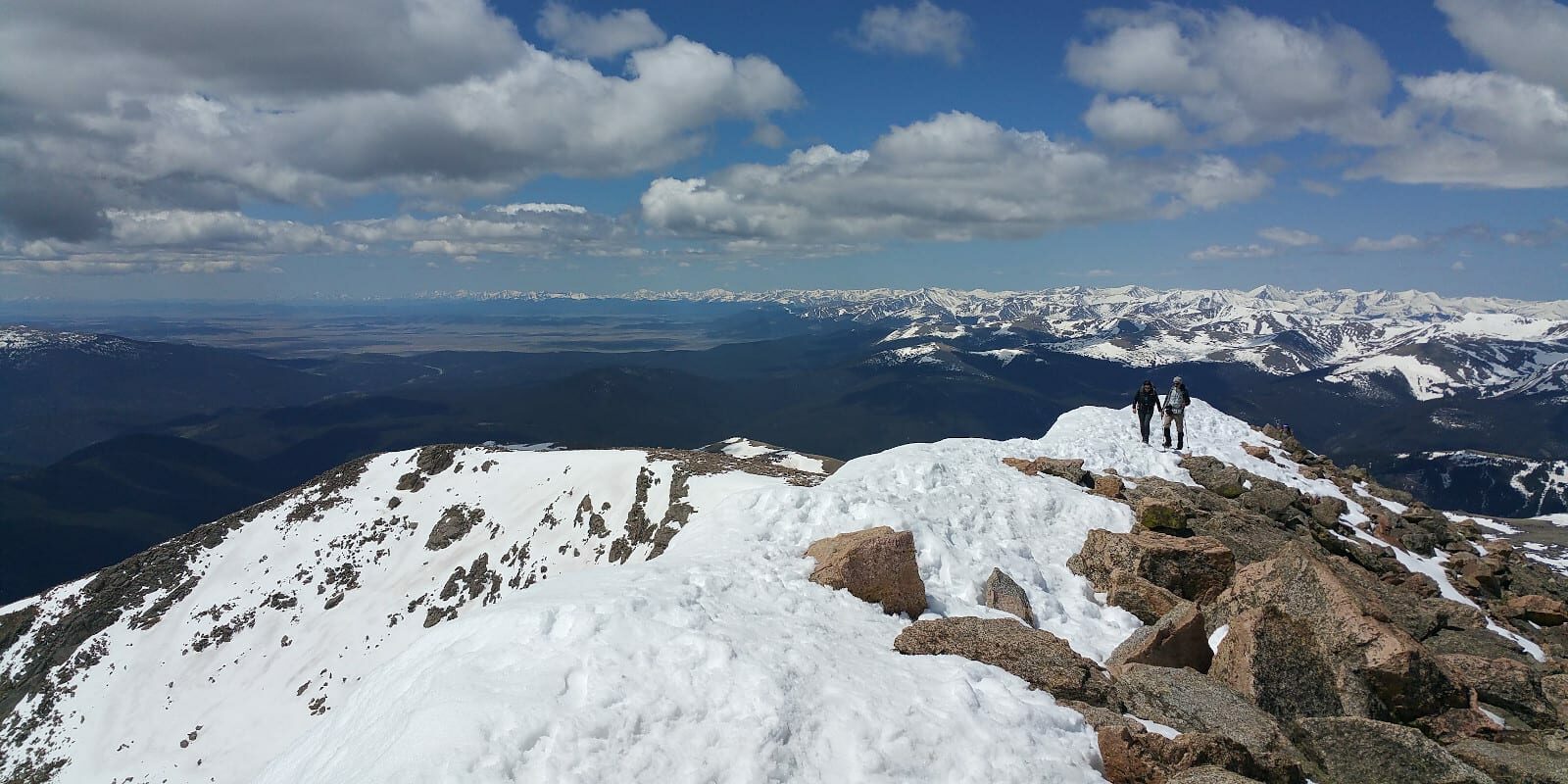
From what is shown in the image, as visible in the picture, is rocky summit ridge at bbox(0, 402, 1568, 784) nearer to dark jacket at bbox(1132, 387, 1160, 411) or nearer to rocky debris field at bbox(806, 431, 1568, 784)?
rocky debris field at bbox(806, 431, 1568, 784)

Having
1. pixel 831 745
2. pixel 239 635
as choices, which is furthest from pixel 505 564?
pixel 831 745

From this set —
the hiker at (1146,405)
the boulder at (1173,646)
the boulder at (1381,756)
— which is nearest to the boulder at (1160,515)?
the boulder at (1173,646)

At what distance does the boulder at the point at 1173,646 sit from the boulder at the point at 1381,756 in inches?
104

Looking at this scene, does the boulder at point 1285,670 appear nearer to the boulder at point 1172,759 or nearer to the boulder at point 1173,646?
the boulder at point 1173,646

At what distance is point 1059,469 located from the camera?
2361 centimetres

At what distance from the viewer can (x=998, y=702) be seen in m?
9.00

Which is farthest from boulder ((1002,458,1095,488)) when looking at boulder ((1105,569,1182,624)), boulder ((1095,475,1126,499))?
boulder ((1105,569,1182,624))

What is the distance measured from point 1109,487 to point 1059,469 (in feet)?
5.74

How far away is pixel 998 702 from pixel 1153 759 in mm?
1901

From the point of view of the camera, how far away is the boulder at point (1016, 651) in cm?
970

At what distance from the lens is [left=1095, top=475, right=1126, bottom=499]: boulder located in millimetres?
22375

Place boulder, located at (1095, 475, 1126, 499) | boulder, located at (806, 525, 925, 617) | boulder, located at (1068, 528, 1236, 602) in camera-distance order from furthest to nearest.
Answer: boulder, located at (1095, 475, 1126, 499), boulder, located at (1068, 528, 1236, 602), boulder, located at (806, 525, 925, 617)

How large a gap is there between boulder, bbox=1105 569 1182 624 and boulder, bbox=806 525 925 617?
535cm

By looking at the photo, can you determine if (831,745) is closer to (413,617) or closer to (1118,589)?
(1118,589)
